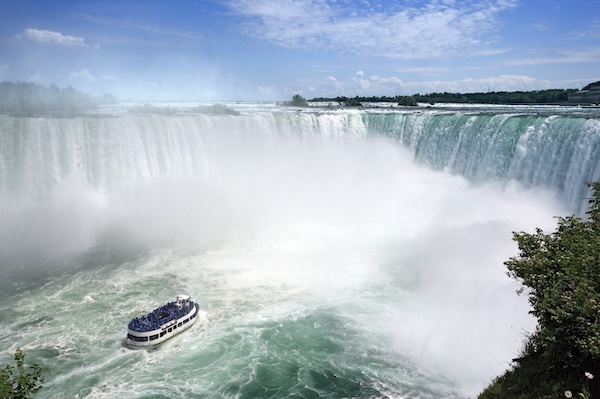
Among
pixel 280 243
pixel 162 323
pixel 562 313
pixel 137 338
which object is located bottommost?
pixel 280 243

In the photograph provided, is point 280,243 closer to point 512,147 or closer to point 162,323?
point 162,323

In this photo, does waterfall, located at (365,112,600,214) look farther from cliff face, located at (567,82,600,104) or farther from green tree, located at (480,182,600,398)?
cliff face, located at (567,82,600,104)

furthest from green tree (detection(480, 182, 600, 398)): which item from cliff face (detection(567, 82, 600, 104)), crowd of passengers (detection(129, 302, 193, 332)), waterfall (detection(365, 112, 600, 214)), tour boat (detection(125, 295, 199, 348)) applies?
cliff face (detection(567, 82, 600, 104))

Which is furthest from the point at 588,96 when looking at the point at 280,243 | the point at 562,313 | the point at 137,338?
the point at 137,338

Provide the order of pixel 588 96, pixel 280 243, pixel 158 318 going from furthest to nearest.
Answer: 1. pixel 588 96
2. pixel 280 243
3. pixel 158 318

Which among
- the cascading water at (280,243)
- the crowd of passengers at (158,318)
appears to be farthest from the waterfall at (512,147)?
the crowd of passengers at (158,318)

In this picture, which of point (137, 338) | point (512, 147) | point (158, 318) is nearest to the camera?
point (137, 338)

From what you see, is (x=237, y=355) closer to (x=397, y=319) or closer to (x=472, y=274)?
(x=397, y=319)
